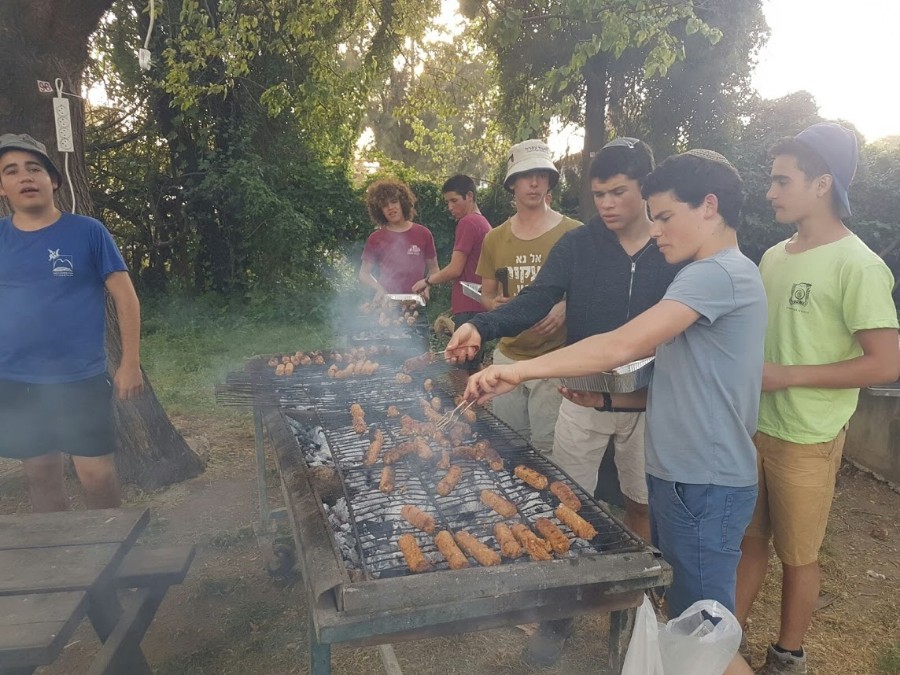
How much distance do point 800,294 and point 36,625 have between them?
3157mm

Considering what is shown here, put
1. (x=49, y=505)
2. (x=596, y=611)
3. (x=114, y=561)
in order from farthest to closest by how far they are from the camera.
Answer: (x=49, y=505) < (x=114, y=561) < (x=596, y=611)

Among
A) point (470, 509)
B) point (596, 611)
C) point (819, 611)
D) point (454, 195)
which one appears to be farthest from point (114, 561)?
point (454, 195)

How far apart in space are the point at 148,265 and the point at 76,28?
8535 mm

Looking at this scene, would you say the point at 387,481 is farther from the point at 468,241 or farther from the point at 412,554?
the point at 468,241

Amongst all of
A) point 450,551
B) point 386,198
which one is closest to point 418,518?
point 450,551

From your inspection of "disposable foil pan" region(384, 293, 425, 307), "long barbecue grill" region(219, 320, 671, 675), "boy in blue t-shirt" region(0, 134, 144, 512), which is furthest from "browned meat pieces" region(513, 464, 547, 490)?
"disposable foil pan" region(384, 293, 425, 307)

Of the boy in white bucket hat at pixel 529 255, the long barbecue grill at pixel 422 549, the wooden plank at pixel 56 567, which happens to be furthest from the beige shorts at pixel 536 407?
the wooden plank at pixel 56 567

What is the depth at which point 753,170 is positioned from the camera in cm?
905

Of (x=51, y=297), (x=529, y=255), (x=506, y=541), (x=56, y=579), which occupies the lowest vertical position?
(x=56, y=579)

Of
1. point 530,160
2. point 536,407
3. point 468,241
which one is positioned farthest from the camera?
point 468,241

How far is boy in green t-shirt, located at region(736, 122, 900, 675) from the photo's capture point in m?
2.37

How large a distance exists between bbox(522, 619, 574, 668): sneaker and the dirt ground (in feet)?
0.18

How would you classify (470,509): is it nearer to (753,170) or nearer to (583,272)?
(583,272)

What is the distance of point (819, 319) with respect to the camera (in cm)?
248
